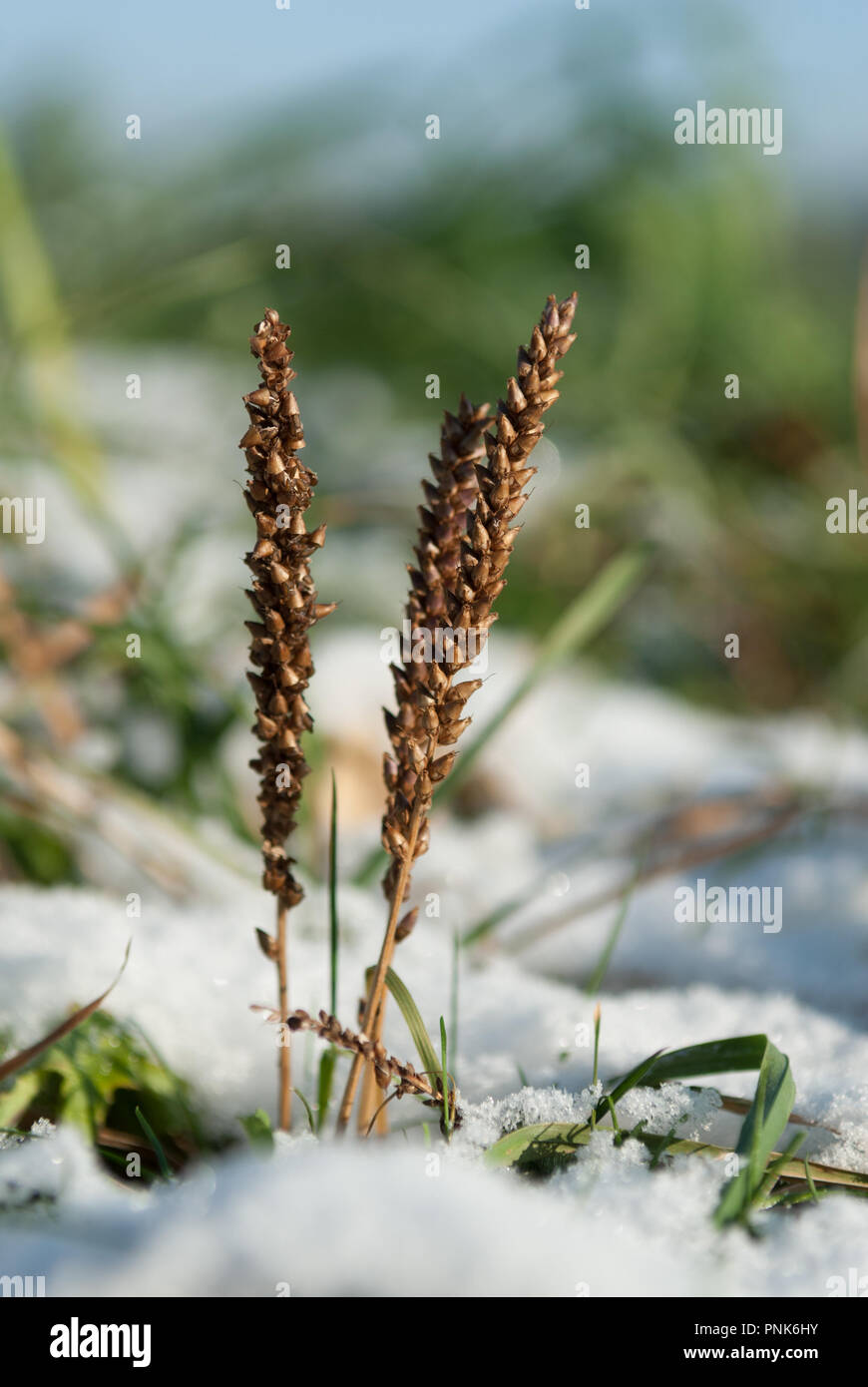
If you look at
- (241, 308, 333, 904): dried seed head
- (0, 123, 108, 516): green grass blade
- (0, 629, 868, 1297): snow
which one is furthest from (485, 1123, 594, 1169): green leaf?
(0, 123, 108, 516): green grass blade

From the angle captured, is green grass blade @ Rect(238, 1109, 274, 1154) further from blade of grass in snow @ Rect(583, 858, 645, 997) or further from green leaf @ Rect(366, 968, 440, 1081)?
blade of grass in snow @ Rect(583, 858, 645, 997)

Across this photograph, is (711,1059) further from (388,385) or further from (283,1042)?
(388,385)

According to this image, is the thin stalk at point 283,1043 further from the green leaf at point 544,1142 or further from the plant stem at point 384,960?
the green leaf at point 544,1142

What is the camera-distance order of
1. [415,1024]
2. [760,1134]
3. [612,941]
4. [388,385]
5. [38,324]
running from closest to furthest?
1. [760,1134]
2. [415,1024]
3. [612,941]
4. [38,324]
5. [388,385]

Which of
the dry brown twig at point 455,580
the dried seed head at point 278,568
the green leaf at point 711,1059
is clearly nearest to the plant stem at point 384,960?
the dry brown twig at point 455,580

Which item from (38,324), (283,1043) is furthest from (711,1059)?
(38,324)
